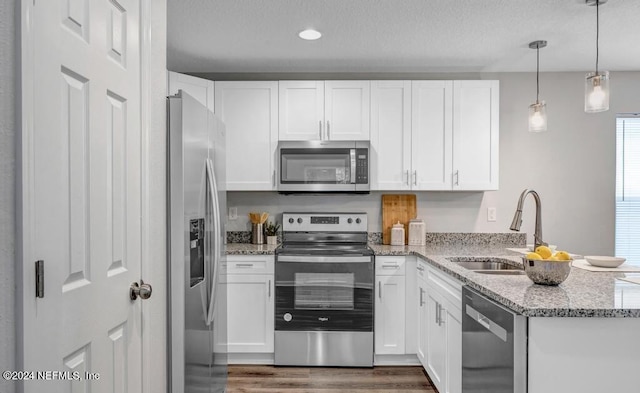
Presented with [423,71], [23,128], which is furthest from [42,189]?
[423,71]

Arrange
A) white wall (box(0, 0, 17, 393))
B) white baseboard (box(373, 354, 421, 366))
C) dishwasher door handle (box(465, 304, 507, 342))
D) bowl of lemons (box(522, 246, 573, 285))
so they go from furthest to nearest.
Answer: white baseboard (box(373, 354, 421, 366)) → bowl of lemons (box(522, 246, 573, 285)) → dishwasher door handle (box(465, 304, 507, 342)) → white wall (box(0, 0, 17, 393))

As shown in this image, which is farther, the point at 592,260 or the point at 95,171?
the point at 592,260

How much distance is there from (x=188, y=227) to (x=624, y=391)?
1.78 m

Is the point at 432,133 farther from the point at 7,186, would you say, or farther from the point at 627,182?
the point at 7,186

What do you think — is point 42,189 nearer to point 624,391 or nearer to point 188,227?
point 188,227

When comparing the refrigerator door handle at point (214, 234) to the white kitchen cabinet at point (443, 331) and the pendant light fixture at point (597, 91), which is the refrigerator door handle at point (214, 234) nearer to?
the white kitchen cabinet at point (443, 331)

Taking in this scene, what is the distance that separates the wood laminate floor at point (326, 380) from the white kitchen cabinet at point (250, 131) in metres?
1.44

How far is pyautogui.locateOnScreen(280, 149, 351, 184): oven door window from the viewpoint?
3371mm

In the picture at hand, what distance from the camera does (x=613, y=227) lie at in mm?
3674

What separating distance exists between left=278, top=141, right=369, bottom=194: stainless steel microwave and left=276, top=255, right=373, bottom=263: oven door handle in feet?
1.86

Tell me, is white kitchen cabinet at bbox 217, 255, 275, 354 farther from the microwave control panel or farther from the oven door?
the microwave control panel

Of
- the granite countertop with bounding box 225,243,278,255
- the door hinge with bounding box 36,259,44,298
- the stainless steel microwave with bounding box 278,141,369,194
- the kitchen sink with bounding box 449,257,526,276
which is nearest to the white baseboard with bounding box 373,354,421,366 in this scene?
the kitchen sink with bounding box 449,257,526,276

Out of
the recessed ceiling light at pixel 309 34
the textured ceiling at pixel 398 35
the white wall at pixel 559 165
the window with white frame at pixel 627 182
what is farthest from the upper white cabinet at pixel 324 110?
the window with white frame at pixel 627 182

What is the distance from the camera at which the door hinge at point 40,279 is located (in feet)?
3.12
